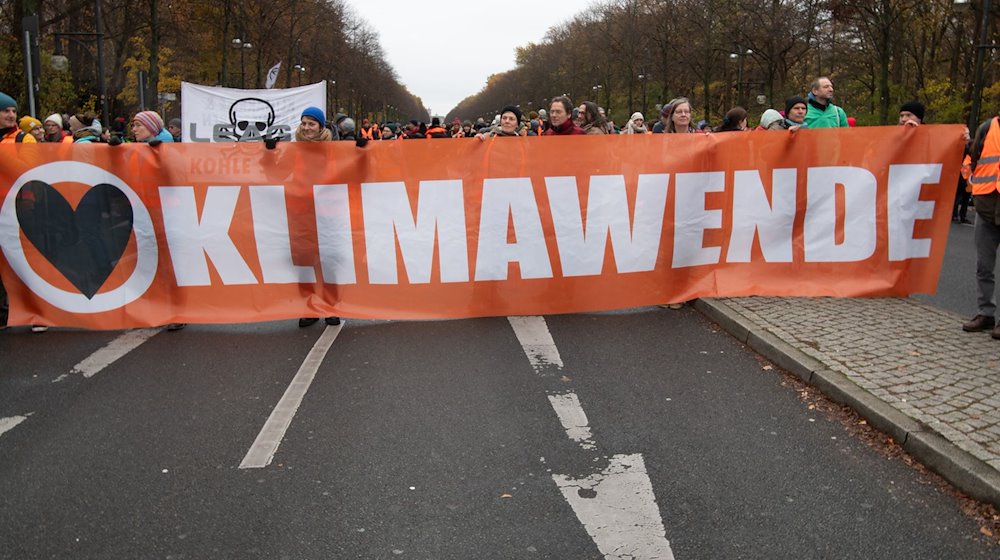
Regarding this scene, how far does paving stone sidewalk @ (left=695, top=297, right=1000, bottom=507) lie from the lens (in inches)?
173

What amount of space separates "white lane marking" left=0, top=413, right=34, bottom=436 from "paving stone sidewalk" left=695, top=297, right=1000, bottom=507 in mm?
4991

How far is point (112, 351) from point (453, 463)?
3.78 metres

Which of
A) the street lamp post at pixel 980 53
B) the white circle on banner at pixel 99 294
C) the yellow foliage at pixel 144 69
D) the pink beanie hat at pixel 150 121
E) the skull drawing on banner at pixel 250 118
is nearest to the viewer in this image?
the white circle on banner at pixel 99 294

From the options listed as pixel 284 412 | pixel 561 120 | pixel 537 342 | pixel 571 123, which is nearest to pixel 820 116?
pixel 571 123

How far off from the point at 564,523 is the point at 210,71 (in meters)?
52.6

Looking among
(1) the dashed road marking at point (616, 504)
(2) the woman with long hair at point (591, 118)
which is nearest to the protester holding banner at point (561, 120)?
(2) the woman with long hair at point (591, 118)

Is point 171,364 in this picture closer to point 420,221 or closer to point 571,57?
point 420,221

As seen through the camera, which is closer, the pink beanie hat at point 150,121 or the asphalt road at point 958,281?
the pink beanie hat at point 150,121

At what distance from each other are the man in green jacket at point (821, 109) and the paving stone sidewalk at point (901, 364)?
6.72 feet

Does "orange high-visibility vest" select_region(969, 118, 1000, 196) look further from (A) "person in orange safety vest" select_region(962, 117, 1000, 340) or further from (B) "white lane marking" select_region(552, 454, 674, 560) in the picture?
(B) "white lane marking" select_region(552, 454, 674, 560)

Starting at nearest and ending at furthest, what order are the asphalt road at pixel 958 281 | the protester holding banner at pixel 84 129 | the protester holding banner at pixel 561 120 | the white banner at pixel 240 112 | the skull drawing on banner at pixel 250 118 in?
the asphalt road at pixel 958 281 < the protester holding banner at pixel 561 120 < the protester holding banner at pixel 84 129 < the white banner at pixel 240 112 < the skull drawing on banner at pixel 250 118

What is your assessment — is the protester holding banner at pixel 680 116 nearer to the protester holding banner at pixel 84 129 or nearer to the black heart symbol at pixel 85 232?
the black heart symbol at pixel 85 232

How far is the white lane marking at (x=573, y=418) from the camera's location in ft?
15.9

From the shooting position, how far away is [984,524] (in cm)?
378
